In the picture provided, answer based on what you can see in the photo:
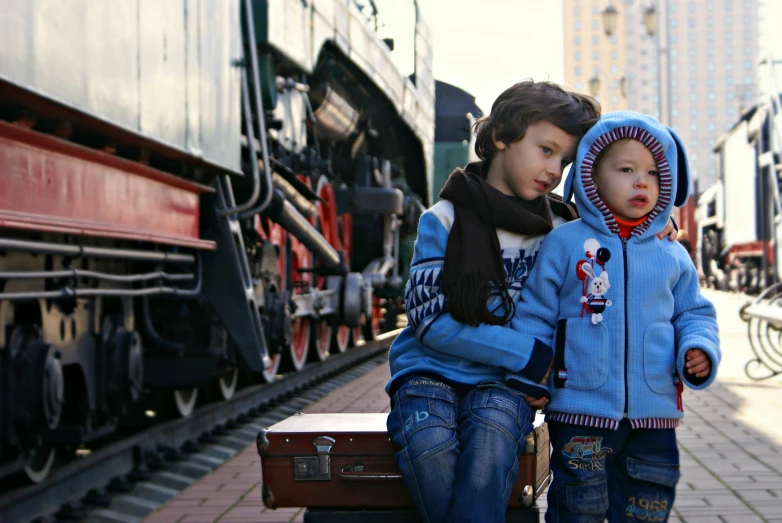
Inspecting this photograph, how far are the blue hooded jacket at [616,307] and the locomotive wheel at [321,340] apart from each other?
7.10m

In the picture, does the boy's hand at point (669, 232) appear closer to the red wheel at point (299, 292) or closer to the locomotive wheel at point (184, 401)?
the locomotive wheel at point (184, 401)

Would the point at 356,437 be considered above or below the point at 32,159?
below

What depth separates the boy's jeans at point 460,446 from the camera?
2.22 meters

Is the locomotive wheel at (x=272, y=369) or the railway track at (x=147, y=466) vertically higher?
the locomotive wheel at (x=272, y=369)

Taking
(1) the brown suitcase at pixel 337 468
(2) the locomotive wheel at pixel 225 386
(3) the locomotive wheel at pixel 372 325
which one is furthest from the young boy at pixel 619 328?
(3) the locomotive wheel at pixel 372 325

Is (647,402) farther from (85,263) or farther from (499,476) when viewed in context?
(85,263)

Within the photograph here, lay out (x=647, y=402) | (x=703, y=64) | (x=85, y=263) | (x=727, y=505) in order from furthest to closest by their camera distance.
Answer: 1. (x=703, y=64)
2. (x=85, y=263)
3. (x=727, y=505)
4. (x=647, y=402)

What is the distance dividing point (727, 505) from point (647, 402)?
6.79 feet

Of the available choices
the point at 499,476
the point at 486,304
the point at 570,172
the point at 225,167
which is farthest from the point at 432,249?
the point at 225,167

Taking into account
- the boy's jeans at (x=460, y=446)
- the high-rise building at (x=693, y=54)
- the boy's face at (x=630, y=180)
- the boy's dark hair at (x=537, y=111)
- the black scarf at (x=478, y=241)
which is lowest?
the boy's jeans at (x=460, y=446)

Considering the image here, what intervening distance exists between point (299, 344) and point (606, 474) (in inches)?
265

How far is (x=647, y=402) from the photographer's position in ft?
7.87

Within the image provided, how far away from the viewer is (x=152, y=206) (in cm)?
475

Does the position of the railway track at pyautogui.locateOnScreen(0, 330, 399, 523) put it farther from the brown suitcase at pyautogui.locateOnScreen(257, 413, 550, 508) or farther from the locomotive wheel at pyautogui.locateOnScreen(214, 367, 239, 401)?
the brown suitcase at pyautogui.locateOnScreen(257, 413, 550, 508)
